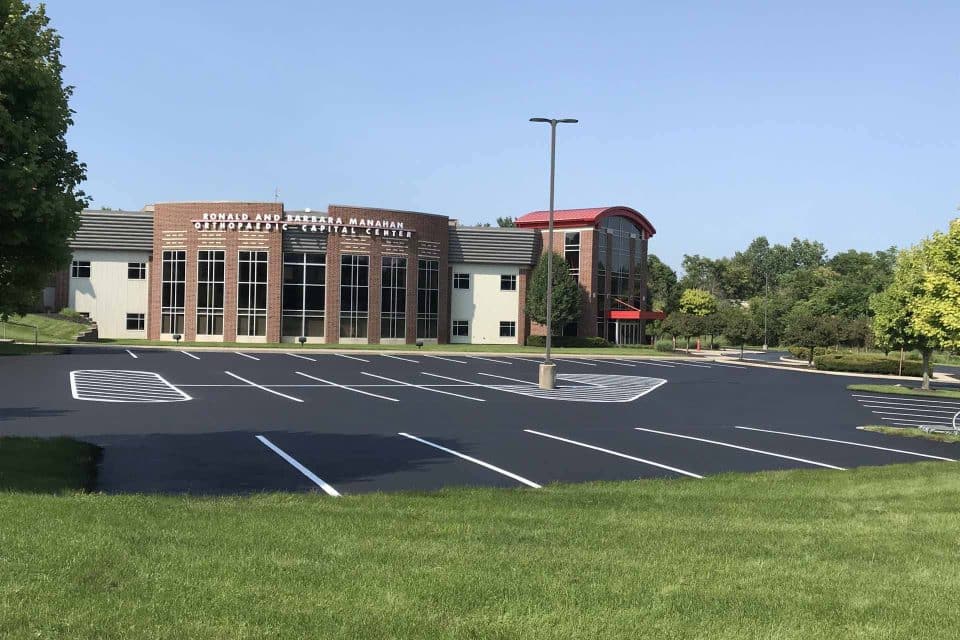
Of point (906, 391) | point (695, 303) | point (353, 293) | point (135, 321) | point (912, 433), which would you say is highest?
point (695, 303)

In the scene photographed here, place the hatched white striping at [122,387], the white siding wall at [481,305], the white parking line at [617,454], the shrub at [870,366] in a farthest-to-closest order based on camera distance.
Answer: the white siding wall at [481,305]
the shrub at [870,366]
the hatched white striping at [122,387]
the white parking line at [617,454]

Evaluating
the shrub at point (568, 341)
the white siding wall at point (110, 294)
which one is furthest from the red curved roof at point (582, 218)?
the white siding wall at point (110, 294)

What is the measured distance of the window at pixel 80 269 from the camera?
6006 centimetres

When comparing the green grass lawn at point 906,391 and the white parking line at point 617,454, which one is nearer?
the white parking line at point 617,454

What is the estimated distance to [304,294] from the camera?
195 ft

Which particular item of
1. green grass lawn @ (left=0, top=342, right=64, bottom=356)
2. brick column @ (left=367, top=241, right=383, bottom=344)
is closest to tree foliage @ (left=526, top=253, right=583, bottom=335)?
brick column @ (left=367, top=241, right=383, bottom=344)

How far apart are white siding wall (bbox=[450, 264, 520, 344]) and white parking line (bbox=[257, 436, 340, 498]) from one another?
51.8 m

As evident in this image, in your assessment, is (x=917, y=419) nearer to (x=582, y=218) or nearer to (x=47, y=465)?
(x=47, y=465)

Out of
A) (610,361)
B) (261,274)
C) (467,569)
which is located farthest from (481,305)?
(467,569)

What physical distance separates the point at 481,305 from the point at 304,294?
14.8 meters

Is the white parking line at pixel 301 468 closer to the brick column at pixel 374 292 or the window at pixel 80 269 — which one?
the brick column at pixel 374 292

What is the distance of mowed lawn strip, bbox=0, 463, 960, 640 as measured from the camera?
16.6ft

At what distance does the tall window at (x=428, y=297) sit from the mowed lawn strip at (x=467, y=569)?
176 feet

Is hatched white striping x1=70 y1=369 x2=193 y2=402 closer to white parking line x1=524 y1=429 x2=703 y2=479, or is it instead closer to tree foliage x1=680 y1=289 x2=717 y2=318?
white parking line x1=524 y1=429 x2=703 y2=479
